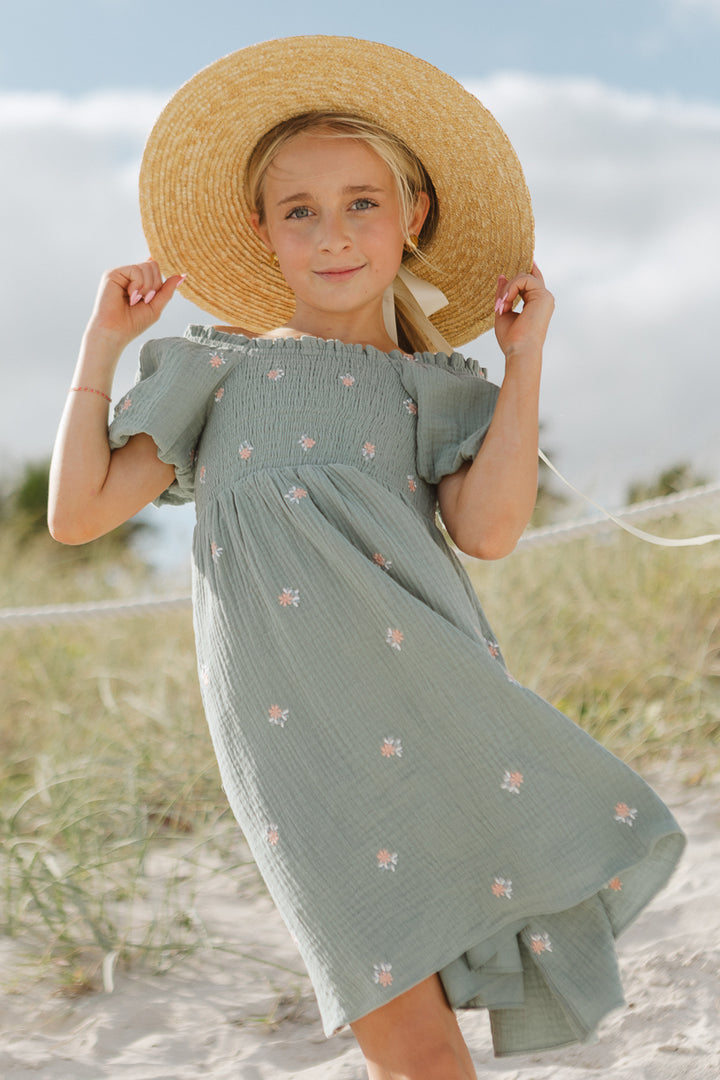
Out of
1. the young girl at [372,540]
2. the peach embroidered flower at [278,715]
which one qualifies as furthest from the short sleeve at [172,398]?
the peach embroidered flower at [278,715]

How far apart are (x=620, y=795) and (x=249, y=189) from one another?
1264mm

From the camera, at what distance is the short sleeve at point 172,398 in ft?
5.68

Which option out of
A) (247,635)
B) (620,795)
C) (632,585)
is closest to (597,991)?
→ (620,795)

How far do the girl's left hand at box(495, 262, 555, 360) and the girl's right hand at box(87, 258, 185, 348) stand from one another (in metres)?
0.56

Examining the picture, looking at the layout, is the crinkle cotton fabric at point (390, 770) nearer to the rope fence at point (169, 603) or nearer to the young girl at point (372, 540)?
the young girl at point (372, 540)

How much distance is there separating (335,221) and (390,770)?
0.88 m

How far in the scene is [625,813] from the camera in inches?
63.0

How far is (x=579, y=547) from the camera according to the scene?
15.4 feet

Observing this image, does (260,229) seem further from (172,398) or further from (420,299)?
(172,398)

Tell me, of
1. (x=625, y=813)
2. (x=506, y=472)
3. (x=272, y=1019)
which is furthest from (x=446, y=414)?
(x=272, y=1019)

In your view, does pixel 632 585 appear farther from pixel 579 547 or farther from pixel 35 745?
pixel 35 745

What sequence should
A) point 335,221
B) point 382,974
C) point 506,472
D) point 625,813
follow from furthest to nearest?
point 335,221
point 506,472
point 625,813
point 382,974

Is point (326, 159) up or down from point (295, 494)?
up

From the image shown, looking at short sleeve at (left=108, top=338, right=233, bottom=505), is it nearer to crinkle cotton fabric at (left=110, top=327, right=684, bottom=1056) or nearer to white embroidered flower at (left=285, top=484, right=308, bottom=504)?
crinkle cotton fabric at (left=110, top=327, right=684, bottom=1056)
